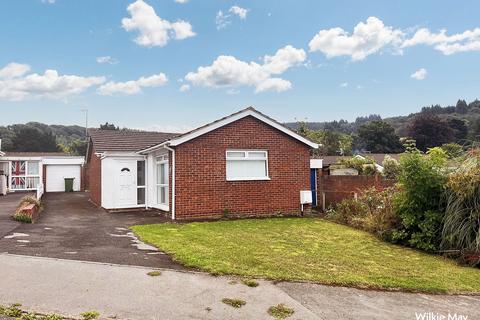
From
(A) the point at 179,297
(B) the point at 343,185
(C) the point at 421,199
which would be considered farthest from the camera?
(B) the point at 343,185

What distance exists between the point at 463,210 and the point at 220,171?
7.64m

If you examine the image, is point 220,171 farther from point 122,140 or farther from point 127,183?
point 122,140

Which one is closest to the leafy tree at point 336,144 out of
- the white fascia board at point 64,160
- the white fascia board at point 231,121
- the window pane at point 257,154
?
the white fascia board at point 64,160

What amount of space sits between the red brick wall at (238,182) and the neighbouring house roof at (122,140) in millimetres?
4276

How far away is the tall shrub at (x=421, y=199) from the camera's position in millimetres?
8953

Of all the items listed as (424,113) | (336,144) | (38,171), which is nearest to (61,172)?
(38,171)

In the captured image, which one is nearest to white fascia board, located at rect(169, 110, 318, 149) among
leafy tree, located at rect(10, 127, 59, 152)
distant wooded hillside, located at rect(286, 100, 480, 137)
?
leafy tree, located at rect(10, 127, 59, 152)

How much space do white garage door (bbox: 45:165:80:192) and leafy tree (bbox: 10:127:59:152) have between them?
124 feet

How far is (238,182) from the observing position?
13.8 metres

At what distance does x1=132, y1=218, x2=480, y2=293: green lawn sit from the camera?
6246 mm

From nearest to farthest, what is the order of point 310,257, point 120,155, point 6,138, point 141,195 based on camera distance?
point 310,257
point 120,155
point 141,195
point 6,138

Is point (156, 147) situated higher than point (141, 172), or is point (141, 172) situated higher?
point (156, 147)

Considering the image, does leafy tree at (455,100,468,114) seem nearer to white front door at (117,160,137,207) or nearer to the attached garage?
the attached garage

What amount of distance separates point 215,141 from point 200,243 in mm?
5486
